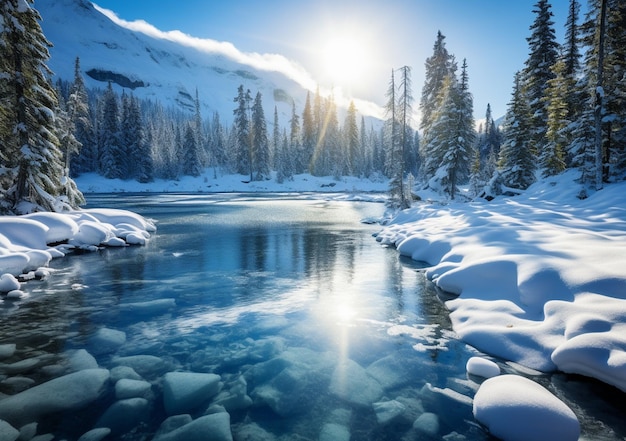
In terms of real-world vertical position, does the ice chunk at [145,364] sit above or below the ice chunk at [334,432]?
above

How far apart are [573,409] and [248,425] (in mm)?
4421

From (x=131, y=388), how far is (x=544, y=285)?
8.07 meters

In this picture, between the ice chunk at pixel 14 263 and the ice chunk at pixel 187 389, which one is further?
the ice chunk at pixel 14 263

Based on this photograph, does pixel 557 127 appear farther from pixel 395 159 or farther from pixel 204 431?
pixel 204 431

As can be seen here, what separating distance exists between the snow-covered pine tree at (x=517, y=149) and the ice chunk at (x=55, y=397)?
90.8 feet

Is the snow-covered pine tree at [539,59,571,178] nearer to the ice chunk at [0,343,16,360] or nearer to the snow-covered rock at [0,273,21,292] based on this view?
the ice chunk at [0,343,16,360]

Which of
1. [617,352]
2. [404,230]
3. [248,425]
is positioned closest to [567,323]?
[617,352]

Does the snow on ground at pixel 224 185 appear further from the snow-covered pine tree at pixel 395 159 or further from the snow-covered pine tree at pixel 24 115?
the snow-covered pine tree at pixel 24 115

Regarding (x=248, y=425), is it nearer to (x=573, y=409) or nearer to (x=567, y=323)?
(x=573, y=409)

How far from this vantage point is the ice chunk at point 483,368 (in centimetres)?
546

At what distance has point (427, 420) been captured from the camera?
4516 mm

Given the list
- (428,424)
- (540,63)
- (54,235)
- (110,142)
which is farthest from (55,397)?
(110,142)

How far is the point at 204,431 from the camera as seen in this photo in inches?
166

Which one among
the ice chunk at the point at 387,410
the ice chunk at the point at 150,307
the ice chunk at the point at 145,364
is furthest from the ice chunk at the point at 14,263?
the ice chunk at the point at 387,410
